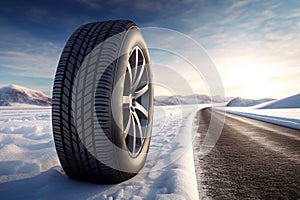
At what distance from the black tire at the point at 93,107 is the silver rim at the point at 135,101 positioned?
32 centimetres

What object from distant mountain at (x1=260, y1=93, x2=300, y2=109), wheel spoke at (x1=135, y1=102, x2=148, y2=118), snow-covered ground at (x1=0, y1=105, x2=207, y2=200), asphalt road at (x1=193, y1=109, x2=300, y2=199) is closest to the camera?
snow-covered ground at (x1=0, y1=105, x2=207, y2=200)

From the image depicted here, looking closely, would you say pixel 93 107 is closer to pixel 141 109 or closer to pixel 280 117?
pixel 141 109

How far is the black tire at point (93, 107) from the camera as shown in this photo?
151 cm

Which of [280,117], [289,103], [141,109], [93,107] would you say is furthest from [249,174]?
[289,103]

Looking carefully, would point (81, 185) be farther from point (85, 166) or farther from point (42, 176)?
point (42, 176)

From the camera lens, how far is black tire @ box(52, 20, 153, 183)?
1.51 m

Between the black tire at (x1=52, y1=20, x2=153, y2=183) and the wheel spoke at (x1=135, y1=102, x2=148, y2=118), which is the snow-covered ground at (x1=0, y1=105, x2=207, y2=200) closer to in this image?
the black tire at (x1=52, y1=20, x2=153, y2=183)

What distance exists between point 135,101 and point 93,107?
0.93 meters

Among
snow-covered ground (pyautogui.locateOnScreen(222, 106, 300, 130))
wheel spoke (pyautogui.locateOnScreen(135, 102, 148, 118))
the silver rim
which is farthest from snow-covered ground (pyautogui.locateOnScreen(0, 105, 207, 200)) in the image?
snow-covered ground (pyautogui.locateOnScreen(222, 106, 300, 130))

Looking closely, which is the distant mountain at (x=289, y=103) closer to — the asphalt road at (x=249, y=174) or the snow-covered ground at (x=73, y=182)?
the asphalt road at (x=249, y=174)

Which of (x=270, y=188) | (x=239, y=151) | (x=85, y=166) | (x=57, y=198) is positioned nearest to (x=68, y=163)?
(x=85, y=166)

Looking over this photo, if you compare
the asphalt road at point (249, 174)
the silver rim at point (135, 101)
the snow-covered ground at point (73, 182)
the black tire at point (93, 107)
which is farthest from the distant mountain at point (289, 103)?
the black tire at point (93, 107)

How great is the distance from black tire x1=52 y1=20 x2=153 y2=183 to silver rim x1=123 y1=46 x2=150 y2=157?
321 mm

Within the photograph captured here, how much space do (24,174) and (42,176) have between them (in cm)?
23
